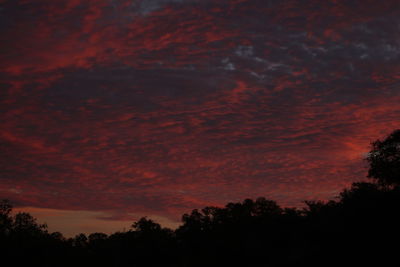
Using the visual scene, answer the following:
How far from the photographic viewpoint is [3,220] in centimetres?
Result: 8794

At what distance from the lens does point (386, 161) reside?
6431 centimetres

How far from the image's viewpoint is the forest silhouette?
33.6 meters

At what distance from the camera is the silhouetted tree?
62.7 m

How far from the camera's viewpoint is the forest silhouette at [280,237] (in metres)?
33.6

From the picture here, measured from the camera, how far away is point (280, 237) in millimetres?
49031

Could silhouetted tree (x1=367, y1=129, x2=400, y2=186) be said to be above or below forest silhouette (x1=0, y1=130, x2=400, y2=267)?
above

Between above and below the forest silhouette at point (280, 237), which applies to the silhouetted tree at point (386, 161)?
above

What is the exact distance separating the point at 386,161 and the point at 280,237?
2413cm

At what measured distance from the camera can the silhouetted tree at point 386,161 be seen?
62.7m

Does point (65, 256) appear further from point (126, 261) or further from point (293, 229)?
point (293, 229)

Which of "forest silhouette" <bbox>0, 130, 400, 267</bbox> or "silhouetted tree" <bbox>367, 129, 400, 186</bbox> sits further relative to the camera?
"silhouetted tree" <bbox>367, 129, 400, 186</bbox>

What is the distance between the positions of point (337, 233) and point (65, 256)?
5221cm

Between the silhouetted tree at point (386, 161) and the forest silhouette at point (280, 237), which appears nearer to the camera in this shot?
the forest silhouette at point (280, 237)

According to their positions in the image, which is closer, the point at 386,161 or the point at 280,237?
the point at 280,237
